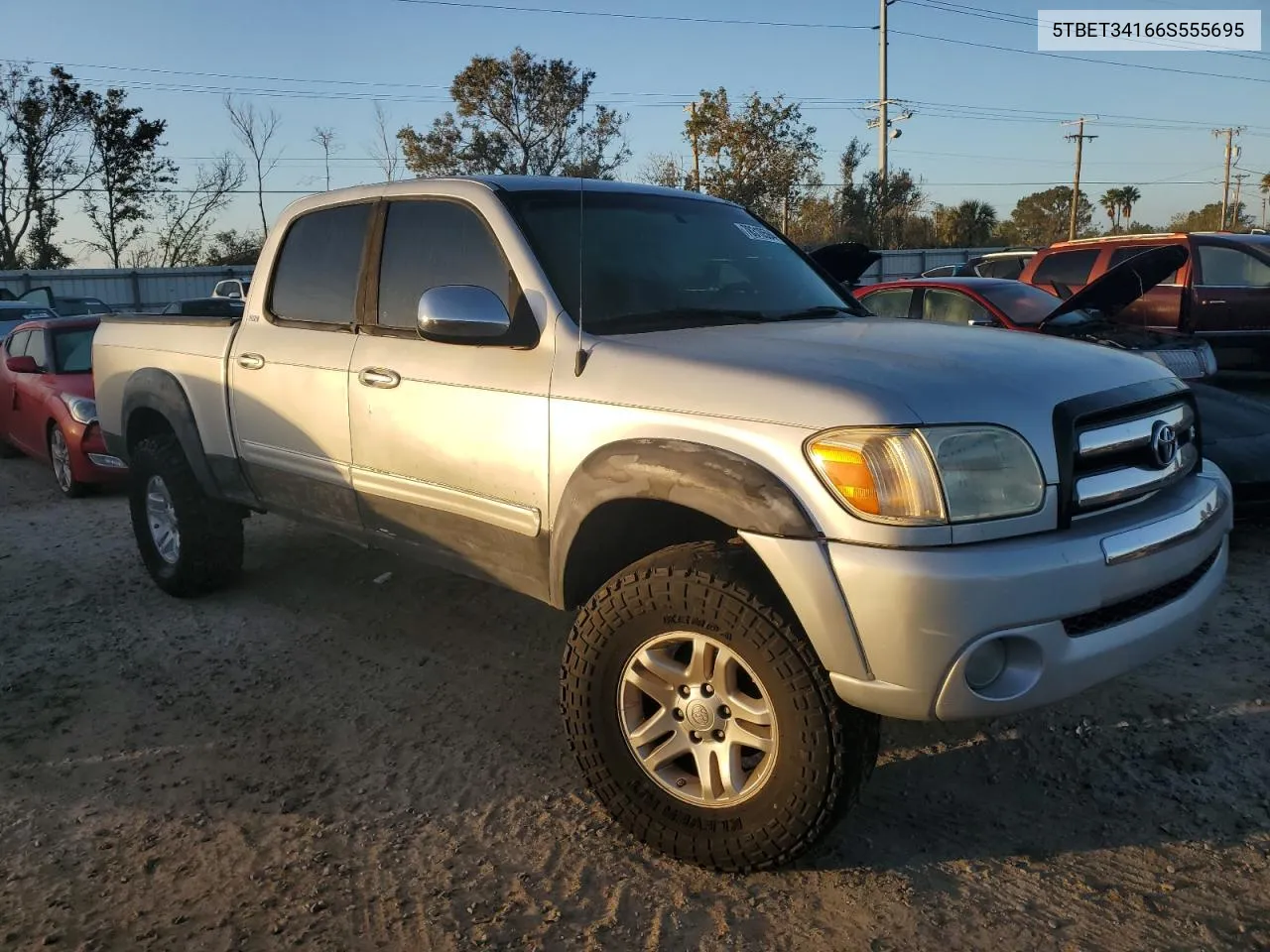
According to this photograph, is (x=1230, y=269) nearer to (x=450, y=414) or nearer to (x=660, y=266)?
(x=660, y=266)

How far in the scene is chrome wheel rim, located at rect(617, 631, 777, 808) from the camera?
263 centimetres

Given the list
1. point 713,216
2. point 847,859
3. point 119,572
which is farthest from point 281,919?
point 119,572

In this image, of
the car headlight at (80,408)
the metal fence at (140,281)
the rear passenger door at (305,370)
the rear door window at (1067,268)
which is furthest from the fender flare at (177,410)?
the metal fence at (140,281)

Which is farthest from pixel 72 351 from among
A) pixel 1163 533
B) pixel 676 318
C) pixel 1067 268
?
pixel 1067 268

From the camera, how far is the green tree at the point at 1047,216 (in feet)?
188

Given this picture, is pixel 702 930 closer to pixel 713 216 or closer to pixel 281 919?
pixel 281 919

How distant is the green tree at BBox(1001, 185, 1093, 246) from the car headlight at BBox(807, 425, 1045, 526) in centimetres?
5846

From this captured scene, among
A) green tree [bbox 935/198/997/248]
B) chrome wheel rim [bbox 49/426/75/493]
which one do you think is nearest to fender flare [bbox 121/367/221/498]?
chrome wheel rim [bbox 49/426/75/493]

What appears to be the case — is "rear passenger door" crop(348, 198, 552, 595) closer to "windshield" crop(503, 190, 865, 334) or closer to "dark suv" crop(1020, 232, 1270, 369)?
"windshield" crop(503, 190, 865, 334)

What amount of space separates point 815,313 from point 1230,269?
906 cm

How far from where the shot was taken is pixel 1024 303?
824 centimetres

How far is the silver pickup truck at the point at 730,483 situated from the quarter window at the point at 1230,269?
8445 mm

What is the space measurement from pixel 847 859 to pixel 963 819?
Result: 1.43 ft

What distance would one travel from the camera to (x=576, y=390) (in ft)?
9.93
